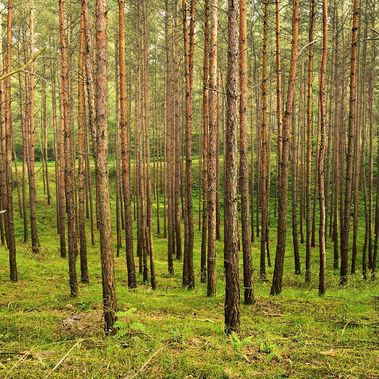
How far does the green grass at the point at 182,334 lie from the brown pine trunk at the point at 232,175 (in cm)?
62

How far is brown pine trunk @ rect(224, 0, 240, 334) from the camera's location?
6820mm

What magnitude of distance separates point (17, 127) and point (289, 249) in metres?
33.8

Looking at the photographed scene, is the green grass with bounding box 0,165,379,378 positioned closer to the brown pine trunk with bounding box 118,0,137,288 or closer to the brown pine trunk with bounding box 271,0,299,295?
the brown pine trunk with bounding box 271,0,299,295

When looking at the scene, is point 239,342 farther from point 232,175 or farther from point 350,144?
point 350,144

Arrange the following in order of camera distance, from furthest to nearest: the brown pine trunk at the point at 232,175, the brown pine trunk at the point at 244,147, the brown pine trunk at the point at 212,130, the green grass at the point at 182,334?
1. the brown pine trunk at the point at 244,147
2. the brown pine trunk at the point at 212,130
3. the brown pine trunk at the point at 232,175
4. the green grass at the point at 182,334

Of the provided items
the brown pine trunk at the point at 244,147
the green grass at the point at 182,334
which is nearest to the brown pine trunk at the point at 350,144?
the green grass at the point at 182,334

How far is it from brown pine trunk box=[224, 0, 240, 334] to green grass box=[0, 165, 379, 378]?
0.62m

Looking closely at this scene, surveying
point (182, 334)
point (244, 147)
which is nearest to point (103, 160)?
point (182, 334)

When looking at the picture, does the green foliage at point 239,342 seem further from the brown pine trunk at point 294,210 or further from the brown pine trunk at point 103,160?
the brown pine trunk at point 294,210

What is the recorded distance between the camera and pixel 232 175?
698cm

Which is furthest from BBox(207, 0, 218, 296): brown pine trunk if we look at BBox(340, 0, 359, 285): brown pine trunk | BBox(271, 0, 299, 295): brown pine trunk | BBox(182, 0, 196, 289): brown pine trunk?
BBox(340, 0, 359, 285): brown pine trunk

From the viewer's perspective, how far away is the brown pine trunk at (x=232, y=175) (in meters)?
6.82

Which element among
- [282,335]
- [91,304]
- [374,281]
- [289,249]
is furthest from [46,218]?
[282,335]

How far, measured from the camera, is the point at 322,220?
36.3 feet
